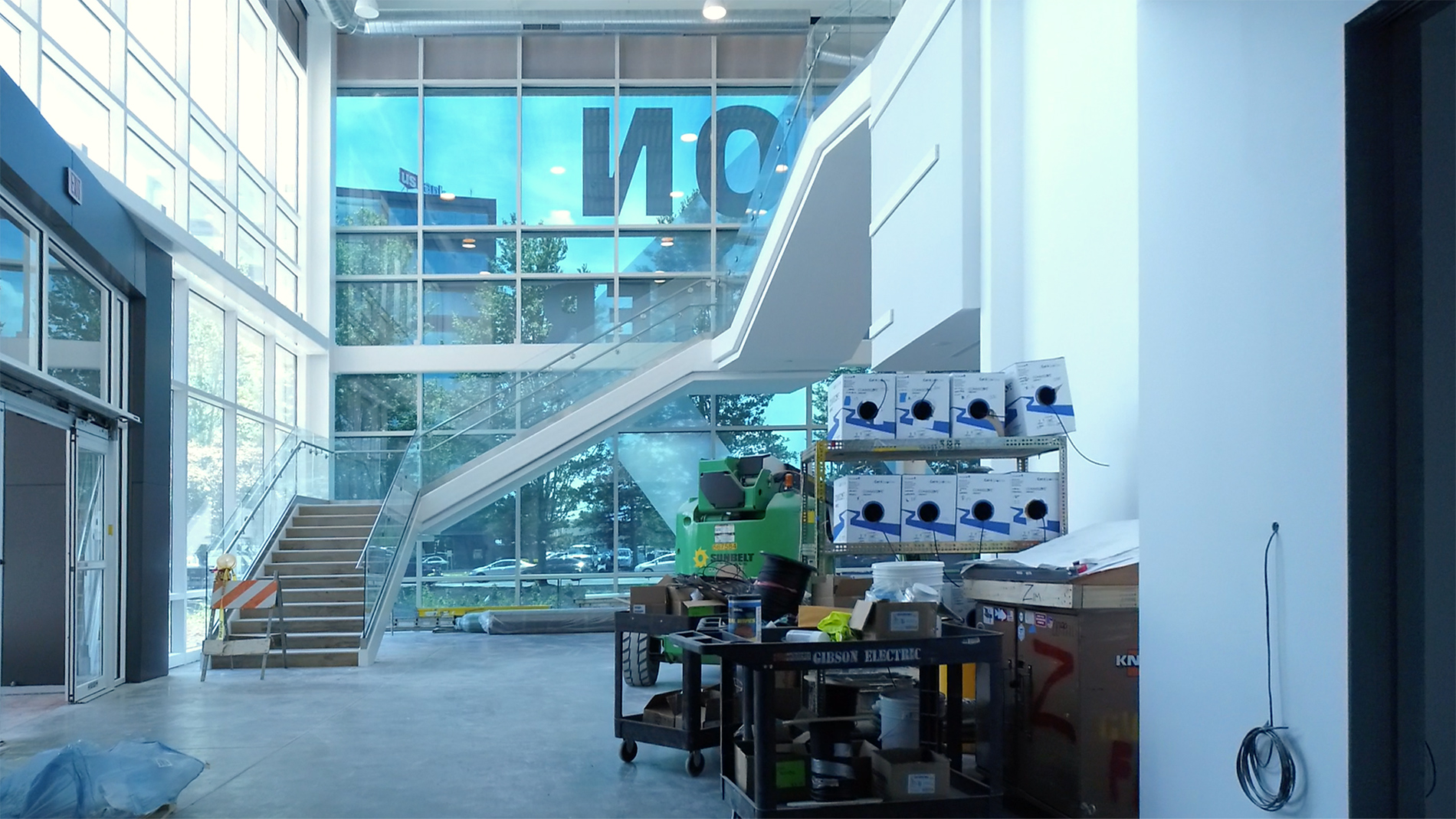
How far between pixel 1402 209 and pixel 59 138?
8721 mm

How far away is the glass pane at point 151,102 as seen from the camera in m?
12.0

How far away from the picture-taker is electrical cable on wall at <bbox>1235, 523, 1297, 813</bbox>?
344 centimetres

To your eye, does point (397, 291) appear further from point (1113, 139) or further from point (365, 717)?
point (1113, 139)

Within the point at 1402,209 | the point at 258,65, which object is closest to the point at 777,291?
the point at 258,65

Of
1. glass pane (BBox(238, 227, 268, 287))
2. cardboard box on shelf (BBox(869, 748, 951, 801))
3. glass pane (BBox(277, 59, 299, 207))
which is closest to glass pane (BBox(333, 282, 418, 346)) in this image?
glass pane (BBox(277, 59, 299, 207))

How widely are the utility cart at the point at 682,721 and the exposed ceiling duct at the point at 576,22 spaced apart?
13812mm

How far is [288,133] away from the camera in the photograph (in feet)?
57.8

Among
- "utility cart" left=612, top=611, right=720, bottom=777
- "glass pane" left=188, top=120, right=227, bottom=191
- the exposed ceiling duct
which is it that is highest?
the exposed ceiling duct

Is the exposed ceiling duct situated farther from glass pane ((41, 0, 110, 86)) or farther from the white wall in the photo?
the white wall

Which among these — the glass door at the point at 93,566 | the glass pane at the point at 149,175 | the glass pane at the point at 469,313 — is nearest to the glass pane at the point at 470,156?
the glass pane at the point at 469,313

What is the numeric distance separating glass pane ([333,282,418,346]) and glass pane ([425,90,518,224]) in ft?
4.38

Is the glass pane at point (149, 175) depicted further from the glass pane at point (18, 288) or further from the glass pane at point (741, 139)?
the glass pane at point (741, 139)

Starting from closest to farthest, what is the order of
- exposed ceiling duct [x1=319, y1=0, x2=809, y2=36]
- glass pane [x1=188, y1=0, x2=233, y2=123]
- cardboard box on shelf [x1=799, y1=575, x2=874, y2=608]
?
cardboard box on shelf [x1=799, y1=575, x2=874, y2=608] → glass pane [x1=188, y1=0, x2=233, y2=123] → exposed ceiling duct [x1=319, y1=0, x2=809, y2=36]

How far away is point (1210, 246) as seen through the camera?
12.6 feet
